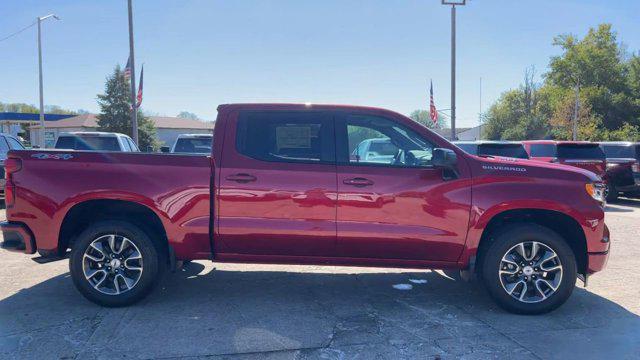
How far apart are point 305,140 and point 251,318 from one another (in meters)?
1.77


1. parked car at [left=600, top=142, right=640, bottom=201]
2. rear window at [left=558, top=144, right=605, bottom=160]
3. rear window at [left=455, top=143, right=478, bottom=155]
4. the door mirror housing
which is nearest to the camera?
the door mirror housing

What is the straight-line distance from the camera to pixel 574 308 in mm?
4777

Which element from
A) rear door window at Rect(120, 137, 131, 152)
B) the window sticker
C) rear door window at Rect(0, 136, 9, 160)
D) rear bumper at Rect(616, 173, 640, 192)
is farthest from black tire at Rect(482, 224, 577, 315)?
rear door window at Rect(0, 136, 9, 160)

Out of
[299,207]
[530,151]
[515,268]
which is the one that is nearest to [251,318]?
[299,207]

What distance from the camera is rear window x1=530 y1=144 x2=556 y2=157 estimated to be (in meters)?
12.8

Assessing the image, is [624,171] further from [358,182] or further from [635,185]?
[358,182]

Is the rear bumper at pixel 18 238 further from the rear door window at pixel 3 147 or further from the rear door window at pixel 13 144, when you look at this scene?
the rear door window at pixel 13 144

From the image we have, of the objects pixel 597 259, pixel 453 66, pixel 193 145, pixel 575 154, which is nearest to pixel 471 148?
pixel 575 154

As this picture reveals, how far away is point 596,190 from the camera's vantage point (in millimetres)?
4566

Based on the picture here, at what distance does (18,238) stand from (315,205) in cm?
294

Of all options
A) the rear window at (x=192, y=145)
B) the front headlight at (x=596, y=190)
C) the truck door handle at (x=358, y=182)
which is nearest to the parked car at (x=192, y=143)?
the rear window at (x=192, y=145)

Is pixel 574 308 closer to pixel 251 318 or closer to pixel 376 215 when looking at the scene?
pixel 376 215

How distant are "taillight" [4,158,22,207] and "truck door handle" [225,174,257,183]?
2.04 m

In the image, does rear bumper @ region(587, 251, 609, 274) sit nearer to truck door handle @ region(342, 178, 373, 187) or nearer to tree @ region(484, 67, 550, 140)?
truck door handle @ region(342, 178, 373, 187)
